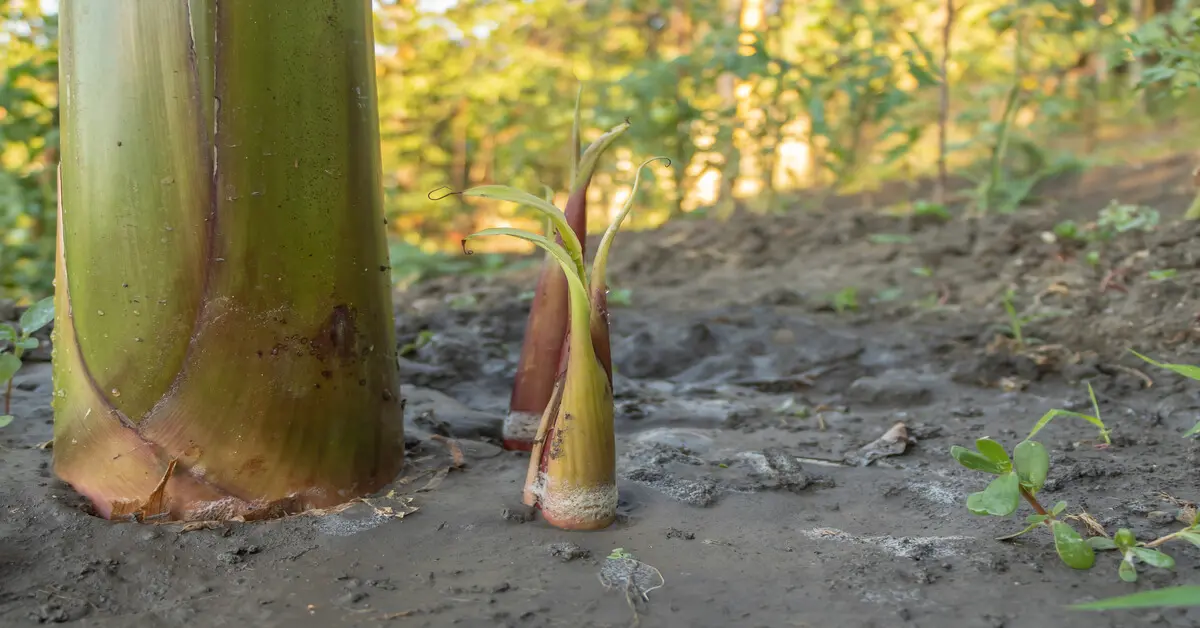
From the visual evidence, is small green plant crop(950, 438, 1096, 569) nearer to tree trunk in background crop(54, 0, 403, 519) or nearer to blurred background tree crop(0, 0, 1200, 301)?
tree trunk in background crop(54, 0, 403, 519)

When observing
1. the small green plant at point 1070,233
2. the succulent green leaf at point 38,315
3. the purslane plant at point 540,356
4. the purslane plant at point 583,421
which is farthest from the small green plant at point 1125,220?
the succulent green leaf at point 38,315

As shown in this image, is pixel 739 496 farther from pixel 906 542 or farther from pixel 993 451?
pixel 993 451

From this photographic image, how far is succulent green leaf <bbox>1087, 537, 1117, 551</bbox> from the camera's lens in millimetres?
1281

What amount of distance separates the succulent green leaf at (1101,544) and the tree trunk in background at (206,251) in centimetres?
117

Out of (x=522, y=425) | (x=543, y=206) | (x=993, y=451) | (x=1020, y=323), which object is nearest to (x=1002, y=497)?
(x=993, y=451)

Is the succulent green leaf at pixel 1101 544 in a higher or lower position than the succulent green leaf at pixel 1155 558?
lower

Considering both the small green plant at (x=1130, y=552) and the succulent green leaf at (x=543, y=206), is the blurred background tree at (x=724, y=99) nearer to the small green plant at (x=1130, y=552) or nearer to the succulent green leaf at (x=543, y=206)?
the small green plant at (x=1130, y=552)

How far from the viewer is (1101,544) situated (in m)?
1.29

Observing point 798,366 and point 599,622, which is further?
point 798,366

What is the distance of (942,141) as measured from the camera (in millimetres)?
4820

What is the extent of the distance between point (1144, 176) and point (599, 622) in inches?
196

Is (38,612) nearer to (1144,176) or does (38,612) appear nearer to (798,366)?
(798,366)

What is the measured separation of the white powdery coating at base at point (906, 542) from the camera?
4.36ft

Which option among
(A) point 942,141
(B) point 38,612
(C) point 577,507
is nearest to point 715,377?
(C) point 577,507
